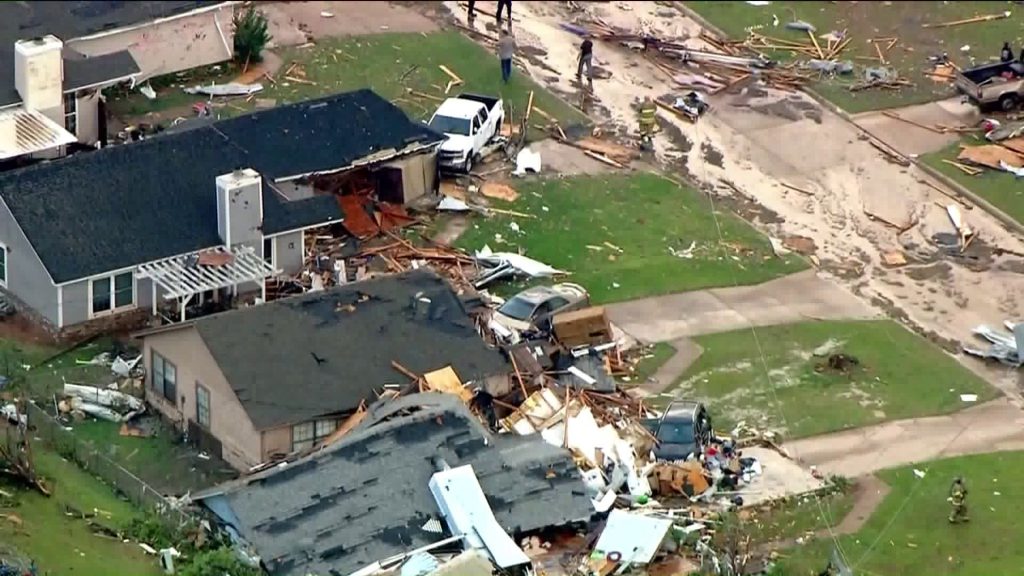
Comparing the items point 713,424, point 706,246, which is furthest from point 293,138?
point 713,424

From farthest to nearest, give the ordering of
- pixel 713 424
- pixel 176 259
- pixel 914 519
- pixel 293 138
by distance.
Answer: pixel 293 138
pixel 176 259
pixel 713 424
pixel 914 519

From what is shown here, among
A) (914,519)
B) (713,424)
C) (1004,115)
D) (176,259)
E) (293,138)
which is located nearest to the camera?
(914,519)

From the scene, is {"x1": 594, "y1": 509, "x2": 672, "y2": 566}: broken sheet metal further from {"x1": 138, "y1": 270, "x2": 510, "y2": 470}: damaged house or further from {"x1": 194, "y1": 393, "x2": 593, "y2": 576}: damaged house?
{"x1": 138, "y1": 270, "x2": 510, "y2": 470}: damaged house

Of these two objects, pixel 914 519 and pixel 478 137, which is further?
pixel 478 137

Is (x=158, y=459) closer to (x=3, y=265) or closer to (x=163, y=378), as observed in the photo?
(x=163, y=378)

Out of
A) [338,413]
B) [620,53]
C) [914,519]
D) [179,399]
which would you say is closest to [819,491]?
[914,519]

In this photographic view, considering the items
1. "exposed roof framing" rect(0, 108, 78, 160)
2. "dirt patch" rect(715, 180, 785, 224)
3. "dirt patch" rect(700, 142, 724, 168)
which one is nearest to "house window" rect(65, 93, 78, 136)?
"exposed roof framing" rect(0, 108, 78, 160)

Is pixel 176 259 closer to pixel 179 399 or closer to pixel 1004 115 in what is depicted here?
pixel 179 399
